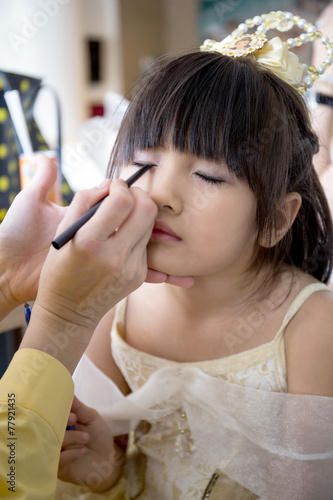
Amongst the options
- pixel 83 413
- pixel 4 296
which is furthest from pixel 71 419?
pixel 4 296

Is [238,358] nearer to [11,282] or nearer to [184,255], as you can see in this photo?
[184,255]

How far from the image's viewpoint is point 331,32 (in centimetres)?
143

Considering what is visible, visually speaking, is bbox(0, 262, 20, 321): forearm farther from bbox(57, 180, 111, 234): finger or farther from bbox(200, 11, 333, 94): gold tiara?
bbox(200, 11, 333, 94): gold tiara

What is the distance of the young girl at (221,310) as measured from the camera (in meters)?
0.74

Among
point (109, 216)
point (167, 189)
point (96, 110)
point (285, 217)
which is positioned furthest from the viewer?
point (96, 110)

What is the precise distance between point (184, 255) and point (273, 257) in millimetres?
226

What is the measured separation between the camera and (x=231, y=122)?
733 mm

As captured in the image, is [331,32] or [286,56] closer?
[286,56]

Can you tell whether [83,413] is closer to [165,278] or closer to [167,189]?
[165,278]

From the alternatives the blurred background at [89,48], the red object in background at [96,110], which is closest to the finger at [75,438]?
the blurred background at [89,48]

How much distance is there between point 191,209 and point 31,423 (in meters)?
0.35

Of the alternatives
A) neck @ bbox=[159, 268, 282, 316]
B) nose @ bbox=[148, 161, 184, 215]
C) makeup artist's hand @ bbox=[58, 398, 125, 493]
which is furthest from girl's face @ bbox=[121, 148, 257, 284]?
makeup artist's hand @ bbox=[58, 398, 125, 493]

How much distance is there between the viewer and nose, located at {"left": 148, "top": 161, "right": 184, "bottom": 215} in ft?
2.32

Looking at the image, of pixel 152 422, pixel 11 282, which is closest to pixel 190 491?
pixel 152 422
